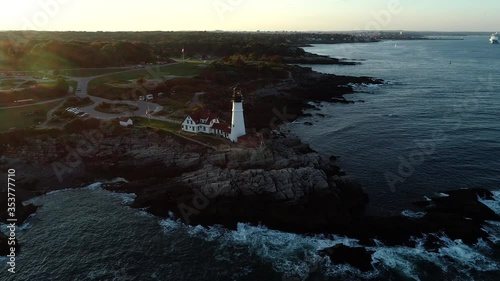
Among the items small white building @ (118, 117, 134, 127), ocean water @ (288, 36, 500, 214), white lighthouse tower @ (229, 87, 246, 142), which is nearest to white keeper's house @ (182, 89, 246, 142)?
white lighthouse tower @ (229, 87, 246, 142)

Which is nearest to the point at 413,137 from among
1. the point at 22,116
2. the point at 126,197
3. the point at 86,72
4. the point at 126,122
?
the point at 126,122

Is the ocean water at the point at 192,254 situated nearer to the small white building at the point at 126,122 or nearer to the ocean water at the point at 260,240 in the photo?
the ocean water at the point at 260,240

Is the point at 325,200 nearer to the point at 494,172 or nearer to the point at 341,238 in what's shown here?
the point at 341,238

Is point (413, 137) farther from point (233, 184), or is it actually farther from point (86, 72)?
point (86, 72)

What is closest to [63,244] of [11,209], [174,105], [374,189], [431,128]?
[11,209]

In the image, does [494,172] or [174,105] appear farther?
[174,105]

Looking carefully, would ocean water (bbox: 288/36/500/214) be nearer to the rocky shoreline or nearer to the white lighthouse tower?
the rocky shoreline

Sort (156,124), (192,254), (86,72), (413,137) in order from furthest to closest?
1. (86,72)
2. (413,137)
3. (156,124)
4. (192,254)
